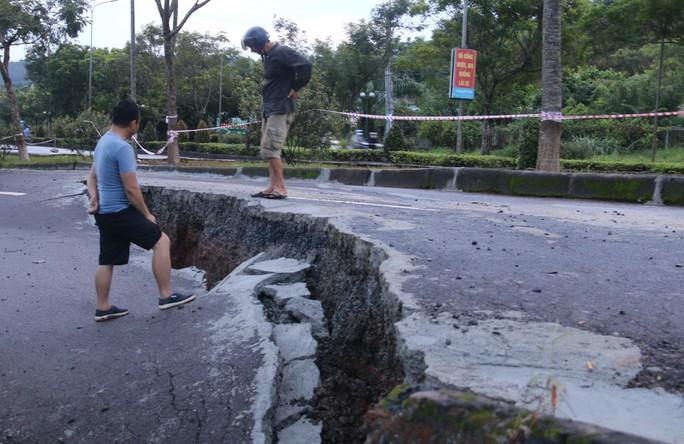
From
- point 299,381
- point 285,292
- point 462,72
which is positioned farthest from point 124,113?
point 462,72

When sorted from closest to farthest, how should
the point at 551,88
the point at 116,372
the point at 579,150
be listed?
the point at 116,372
the point at 551,88
the point at 579,150

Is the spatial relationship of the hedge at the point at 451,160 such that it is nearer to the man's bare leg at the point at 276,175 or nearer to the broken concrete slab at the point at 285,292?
the man's bare leg at the point at 276,175

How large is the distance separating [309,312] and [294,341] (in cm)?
48

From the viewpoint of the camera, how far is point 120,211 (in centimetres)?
421

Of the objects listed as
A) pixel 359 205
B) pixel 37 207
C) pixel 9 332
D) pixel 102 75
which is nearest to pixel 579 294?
pixel 9 332

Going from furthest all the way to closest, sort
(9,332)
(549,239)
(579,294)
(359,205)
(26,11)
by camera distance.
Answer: (26,11) < (359,205) < (549,239) < (9,332) < (579,294)

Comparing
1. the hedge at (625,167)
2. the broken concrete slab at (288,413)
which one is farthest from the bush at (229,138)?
the broken concrete slab at (288,413)

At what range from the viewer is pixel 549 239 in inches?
190

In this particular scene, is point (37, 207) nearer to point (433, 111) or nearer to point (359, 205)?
point (359, 205)

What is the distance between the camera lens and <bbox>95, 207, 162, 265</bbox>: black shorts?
4.23 meters

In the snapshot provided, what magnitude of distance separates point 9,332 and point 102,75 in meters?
55.9

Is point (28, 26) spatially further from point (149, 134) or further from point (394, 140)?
point (149, 134)

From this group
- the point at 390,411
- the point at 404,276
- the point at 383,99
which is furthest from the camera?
the point at 383,99

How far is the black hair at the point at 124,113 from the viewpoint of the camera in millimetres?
4219
